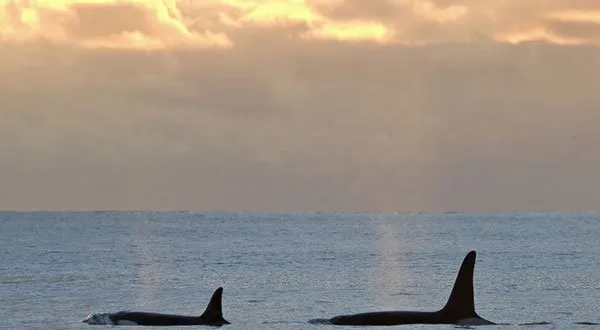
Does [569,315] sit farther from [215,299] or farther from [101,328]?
[101,328]

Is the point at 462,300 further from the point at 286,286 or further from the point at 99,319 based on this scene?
the point at 286,286

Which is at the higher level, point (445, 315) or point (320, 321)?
point (445, 315)

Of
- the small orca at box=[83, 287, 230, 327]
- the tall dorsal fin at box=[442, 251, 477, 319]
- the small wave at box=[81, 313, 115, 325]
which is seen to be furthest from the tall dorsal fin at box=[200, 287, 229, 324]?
the tall dorsal fin at box=[442, 251, 477, 319]

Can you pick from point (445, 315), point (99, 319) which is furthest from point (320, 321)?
point (99, 319)

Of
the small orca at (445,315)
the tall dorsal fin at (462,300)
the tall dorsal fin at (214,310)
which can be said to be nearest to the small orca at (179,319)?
the tall dorsal fin at (214,310)

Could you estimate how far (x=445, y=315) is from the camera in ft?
168

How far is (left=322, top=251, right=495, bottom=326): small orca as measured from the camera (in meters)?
50.8

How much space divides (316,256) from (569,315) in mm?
69388

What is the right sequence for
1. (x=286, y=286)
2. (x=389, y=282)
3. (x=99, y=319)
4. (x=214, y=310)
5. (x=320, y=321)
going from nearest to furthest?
(x=214, y=310) < (x=99, y=319) < (x=320, y=321) < (x=286, y=286) < (x=389, y=282)

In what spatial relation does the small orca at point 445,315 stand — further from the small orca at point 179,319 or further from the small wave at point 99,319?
the small wave at point 99,319

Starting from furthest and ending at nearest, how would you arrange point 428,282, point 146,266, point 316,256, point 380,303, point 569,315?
point 316,256 → point 146,266 → point 428,282 → point 380,303 → point 569,315

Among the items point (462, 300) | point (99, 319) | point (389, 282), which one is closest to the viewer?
point (462, 300)

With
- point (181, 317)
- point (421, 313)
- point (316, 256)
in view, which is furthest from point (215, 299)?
point (316, 256)

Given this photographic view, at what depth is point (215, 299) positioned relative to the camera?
50.9 meters
